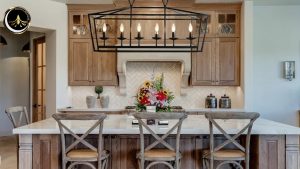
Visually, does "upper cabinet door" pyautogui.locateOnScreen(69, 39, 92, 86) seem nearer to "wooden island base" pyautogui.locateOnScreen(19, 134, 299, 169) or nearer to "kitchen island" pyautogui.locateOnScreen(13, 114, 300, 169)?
"kitchen island" pyautogui.locateOnScreen(13, 114, 300, 169)

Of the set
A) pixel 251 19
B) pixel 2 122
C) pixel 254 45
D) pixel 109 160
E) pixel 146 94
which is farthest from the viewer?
pixel 2 122

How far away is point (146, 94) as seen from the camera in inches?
168

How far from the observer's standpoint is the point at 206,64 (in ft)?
22.1

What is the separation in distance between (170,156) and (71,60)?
400 centimetres

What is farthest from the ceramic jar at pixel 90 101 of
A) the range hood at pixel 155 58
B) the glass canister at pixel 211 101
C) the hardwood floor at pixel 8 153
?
the glass canister at pixel 211 101

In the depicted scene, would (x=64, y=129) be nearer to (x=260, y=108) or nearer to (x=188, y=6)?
(x=188, y=6)

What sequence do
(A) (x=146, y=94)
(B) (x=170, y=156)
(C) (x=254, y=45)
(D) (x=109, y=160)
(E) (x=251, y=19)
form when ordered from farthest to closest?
(C) (x=254, y=45), (E) (x=251, y=19), (A) (x=146, y=94), (D) (x=109, y=160), (B) (x=170, y=156)

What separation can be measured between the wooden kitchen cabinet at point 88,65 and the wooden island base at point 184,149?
307cm

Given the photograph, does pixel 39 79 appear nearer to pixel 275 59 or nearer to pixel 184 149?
pixel 184 149

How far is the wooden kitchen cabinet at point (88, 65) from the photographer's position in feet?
22.3

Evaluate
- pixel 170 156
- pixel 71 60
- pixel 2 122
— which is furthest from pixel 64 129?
pixel 2 122

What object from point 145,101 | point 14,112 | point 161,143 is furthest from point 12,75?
point 161,143

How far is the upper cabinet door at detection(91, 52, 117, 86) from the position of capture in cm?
681

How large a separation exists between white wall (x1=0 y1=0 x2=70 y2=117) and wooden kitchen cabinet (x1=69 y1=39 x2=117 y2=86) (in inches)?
5.4
